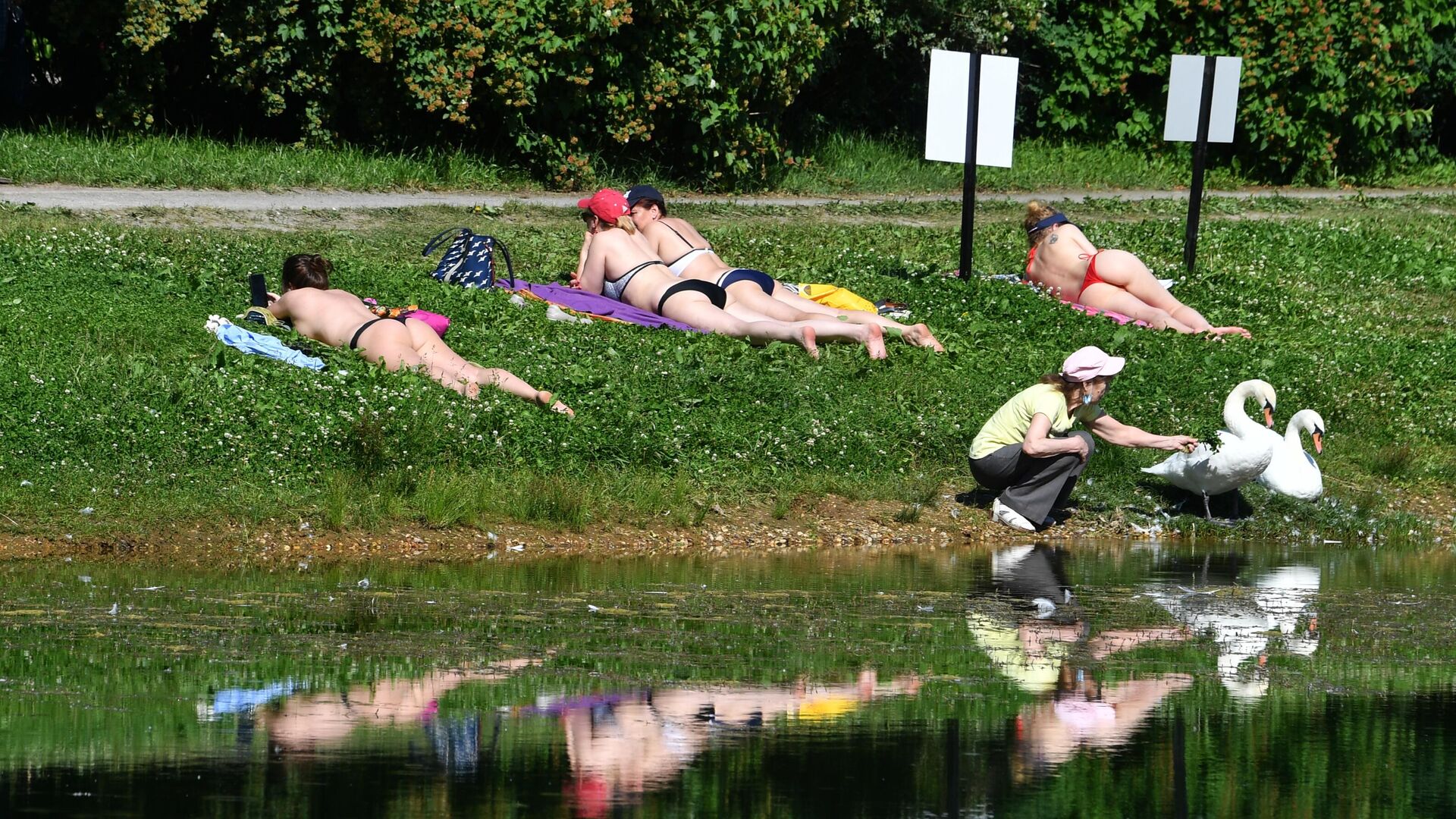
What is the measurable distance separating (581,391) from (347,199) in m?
6.55

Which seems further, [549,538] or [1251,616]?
[549,538]

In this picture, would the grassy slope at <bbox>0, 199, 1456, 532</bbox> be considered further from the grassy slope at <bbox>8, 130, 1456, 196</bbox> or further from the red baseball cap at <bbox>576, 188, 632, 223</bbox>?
the grassy slope at <bbox>8, 130, 1456, 196</bbox>

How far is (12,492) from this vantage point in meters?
9.24

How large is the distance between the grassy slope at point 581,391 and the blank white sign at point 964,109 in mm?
1014

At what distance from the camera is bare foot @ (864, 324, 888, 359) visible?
1254 cm

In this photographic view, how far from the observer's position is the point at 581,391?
11.2 m

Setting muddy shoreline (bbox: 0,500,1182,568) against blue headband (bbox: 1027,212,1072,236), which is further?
blue headband (bbox: 1027,212,1072,236)

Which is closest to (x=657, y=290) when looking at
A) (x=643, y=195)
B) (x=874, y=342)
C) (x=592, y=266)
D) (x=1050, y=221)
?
(x=592, y=266)

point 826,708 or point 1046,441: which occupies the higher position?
point 1046,441

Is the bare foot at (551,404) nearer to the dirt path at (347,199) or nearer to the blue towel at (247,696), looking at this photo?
the blue towel at (247,696)

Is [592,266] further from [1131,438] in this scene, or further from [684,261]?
[1131,438]

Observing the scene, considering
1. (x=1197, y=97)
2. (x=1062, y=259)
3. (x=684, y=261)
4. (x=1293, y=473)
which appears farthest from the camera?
(x=1197, y=97)

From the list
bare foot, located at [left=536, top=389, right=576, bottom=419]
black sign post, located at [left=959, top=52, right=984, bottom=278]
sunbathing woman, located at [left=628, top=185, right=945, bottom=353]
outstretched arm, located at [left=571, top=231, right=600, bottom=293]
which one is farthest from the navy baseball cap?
bare foot, located at [left=536, top=389, right=576, bottom=419]

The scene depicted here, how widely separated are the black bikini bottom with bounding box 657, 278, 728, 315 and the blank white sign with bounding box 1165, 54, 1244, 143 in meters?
4.78
